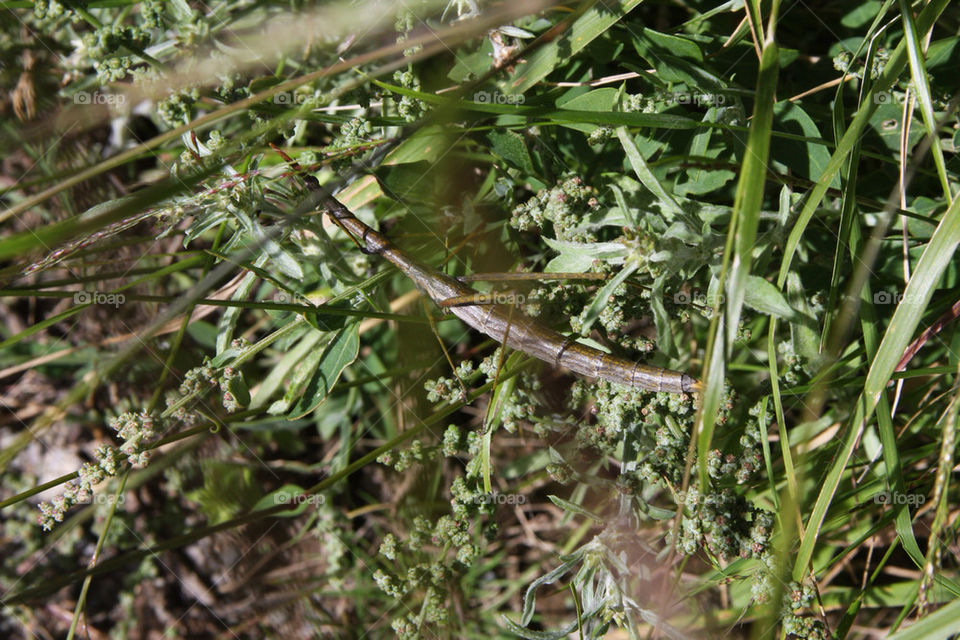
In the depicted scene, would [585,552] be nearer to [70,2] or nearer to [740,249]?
[740,249]

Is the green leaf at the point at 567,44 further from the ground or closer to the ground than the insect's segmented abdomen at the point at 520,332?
further from the ground

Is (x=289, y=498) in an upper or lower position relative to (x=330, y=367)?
lower

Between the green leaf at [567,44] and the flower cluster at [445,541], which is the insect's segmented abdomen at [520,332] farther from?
the green leaf at [567,44]

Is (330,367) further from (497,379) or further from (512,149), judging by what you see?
(512,149)

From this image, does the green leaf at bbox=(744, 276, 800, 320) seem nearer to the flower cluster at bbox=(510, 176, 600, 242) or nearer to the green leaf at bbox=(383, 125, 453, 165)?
the flower cluster at bbox=(510, 176, 600, 242)

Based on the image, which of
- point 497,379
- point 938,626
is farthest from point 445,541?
point 938,626

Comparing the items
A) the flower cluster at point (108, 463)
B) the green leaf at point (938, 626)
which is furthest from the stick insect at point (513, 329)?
the flower cluster at point (108, 463)

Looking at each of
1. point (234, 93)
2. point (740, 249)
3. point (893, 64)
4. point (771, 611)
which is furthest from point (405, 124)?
point (771, 611)
